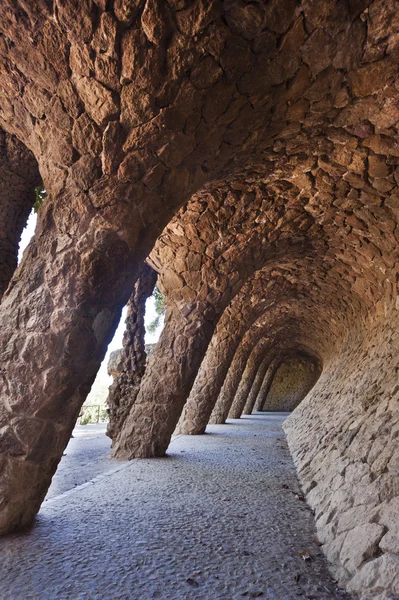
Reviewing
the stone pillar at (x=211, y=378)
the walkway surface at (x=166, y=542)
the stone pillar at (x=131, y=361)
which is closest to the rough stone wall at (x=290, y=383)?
the stone pillar at (x=211, y=378)

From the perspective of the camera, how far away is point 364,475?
2852 millimetres

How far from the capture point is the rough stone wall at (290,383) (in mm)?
22328

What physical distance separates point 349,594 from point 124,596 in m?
1.06

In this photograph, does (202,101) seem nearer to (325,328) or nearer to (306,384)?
(325,328)

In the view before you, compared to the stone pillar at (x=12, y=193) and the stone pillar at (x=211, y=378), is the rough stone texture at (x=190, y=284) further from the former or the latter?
the stone pillar at (x=211, y=378)

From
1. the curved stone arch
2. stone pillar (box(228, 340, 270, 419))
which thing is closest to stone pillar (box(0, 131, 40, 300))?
stone pillar (box(228, 340, 270, 419))

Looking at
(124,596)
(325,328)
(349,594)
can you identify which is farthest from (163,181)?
(325,328)

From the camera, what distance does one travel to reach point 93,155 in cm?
264

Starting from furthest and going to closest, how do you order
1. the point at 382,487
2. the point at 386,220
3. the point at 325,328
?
the point at 325,328
the point at 386,220
the point at 382,487

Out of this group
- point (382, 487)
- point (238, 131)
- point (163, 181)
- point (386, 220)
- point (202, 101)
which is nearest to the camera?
point (382, 487)

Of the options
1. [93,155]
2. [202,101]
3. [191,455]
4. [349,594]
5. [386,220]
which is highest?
→ [386,220]

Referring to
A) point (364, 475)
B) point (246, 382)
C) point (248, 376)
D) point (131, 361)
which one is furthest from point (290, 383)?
point (364, 475)

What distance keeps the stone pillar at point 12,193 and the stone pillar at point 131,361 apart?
287cm

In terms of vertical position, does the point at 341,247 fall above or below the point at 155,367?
above
